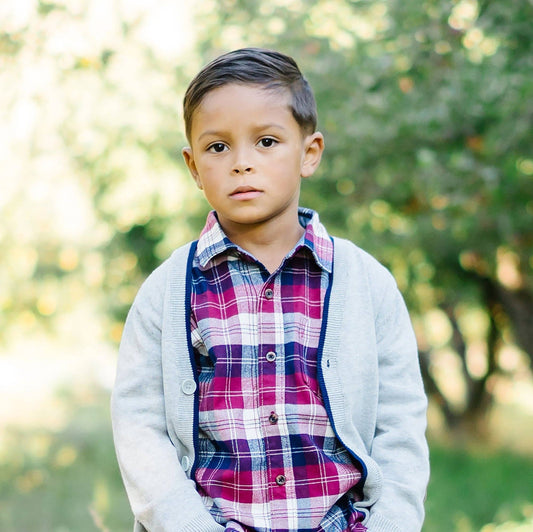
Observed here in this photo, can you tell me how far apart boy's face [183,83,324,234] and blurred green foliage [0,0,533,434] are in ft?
7.49

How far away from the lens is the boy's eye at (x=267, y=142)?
2193 millimetres

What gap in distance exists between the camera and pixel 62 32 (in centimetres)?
462

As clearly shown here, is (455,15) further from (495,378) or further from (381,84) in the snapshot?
(495,378)

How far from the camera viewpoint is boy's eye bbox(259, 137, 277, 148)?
2.19 meters

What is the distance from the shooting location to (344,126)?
5.90m

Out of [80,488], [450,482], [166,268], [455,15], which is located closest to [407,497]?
[166,268]

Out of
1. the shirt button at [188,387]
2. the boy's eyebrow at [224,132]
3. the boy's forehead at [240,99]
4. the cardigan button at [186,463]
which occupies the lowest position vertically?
the cardigan button at [186,463]

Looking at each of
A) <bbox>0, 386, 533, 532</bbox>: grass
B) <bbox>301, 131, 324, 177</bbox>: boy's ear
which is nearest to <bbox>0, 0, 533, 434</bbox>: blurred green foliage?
<bbox>0, 386, 533, 532</bbox>: grass

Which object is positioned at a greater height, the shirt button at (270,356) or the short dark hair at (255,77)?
the short dark hair at (255,77)

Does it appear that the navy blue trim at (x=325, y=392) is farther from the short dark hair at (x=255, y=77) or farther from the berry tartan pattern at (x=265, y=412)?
the short dark hair at (x=255, y=77)

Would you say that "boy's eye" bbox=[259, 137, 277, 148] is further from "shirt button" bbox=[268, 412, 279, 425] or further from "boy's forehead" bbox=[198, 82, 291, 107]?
"shirt button" bbox=[268, 412, 279, 425]

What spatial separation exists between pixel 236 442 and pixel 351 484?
29cm

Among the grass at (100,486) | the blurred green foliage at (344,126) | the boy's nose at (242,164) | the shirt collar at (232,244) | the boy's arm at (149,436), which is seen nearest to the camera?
the boy's arm at (149,436)

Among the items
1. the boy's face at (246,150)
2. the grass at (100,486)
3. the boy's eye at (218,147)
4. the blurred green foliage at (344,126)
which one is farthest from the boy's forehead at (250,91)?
the grass at (100,486)
